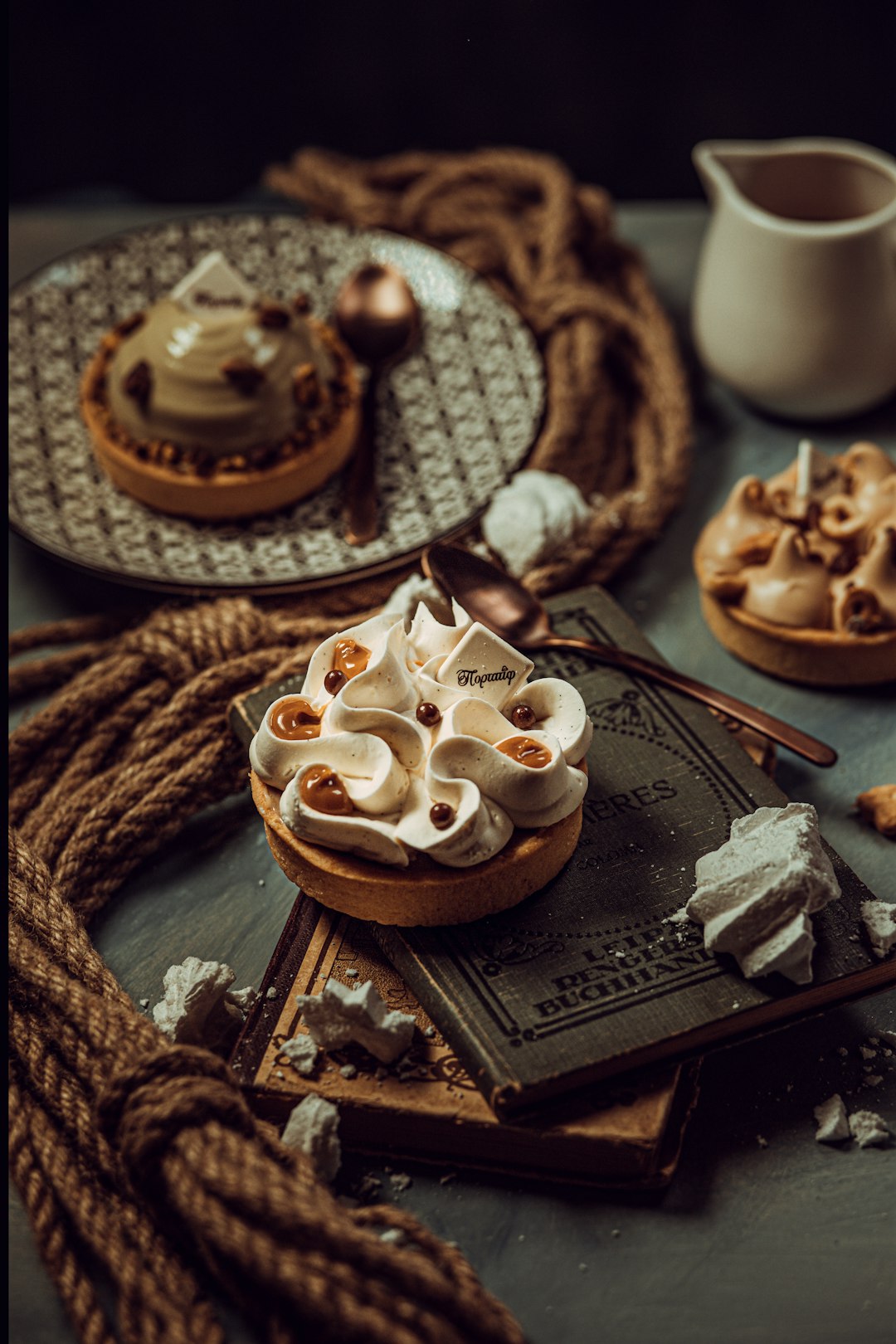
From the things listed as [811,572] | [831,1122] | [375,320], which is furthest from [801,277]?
[831,1122]

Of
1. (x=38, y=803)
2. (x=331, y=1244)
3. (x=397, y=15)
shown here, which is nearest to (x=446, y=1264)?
(x=331, y=1244)

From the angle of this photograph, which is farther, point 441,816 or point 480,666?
point 480,666

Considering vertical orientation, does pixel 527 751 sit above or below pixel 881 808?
above

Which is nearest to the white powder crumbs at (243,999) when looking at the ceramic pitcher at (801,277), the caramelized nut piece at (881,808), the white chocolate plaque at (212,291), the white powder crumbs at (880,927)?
the white powder crumbs at (880,927)

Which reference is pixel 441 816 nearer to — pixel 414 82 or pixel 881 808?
A: pixel 881 808

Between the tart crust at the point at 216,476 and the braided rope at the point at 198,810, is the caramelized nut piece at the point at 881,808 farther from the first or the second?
the tart crust at the point at 216,476

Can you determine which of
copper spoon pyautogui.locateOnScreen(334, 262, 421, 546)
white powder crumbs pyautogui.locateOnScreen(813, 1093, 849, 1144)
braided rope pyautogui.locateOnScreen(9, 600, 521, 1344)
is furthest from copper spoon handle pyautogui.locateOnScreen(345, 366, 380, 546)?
white powder crumbs pyautogui.locateOnScreen(813, 1093, 849, 1144)

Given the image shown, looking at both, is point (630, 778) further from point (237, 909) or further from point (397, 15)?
point (397, 15)
